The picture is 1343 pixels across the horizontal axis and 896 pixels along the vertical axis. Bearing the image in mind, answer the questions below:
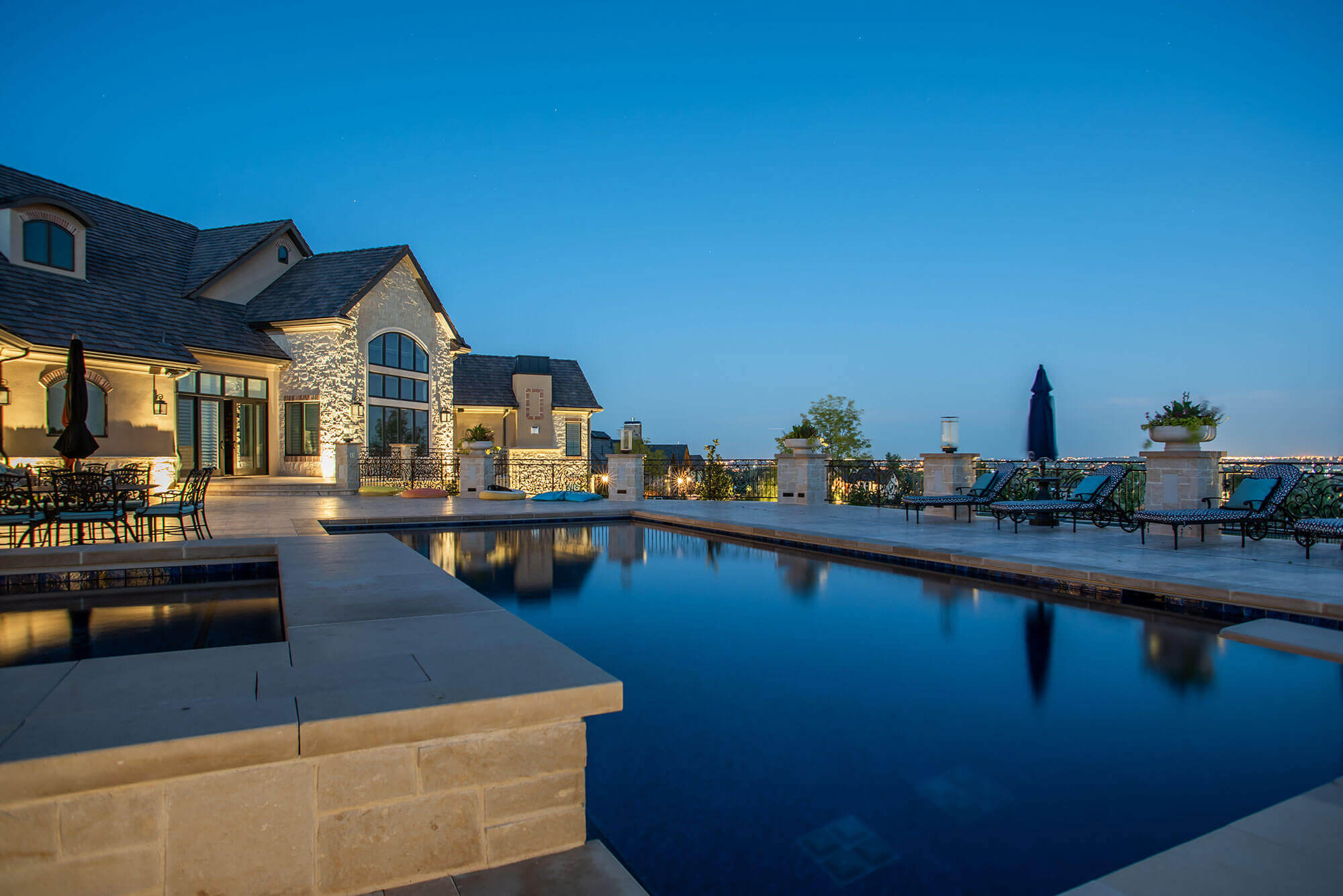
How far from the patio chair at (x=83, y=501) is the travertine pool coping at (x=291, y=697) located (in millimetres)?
4821

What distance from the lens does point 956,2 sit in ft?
56.3

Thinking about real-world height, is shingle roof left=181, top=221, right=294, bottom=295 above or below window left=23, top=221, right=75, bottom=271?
above

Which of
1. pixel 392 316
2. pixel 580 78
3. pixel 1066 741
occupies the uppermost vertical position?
pixel 580 78

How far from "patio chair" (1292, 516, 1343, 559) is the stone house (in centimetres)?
1678

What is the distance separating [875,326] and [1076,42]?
25160mm

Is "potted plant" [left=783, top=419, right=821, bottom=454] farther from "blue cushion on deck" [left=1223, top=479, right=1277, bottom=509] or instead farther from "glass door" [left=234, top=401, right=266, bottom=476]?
"glass door" [left=234, top=401, right=266, bottom=476]

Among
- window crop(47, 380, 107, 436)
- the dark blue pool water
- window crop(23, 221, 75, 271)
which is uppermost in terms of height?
window crop(23, 221, 75, 271)

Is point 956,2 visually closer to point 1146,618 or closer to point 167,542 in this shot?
point 1146,618

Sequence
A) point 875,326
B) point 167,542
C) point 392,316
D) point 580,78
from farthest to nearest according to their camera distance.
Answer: point 875,326 < point 580,78 < point 392,316 < point 167,542

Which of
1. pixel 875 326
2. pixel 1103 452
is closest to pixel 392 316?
pixel 1103 452

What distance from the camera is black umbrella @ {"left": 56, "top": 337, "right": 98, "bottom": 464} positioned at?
8359 millimetres

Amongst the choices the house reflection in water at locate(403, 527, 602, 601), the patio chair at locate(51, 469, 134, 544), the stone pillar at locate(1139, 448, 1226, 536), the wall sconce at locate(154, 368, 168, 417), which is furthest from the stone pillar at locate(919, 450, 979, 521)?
the wall sconce at locate(154, 368, 168, 417)

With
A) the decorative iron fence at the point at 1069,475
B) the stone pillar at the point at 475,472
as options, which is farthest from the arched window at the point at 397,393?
the decorative iron fence at the point at 1069,475

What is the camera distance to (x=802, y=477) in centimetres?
1391
